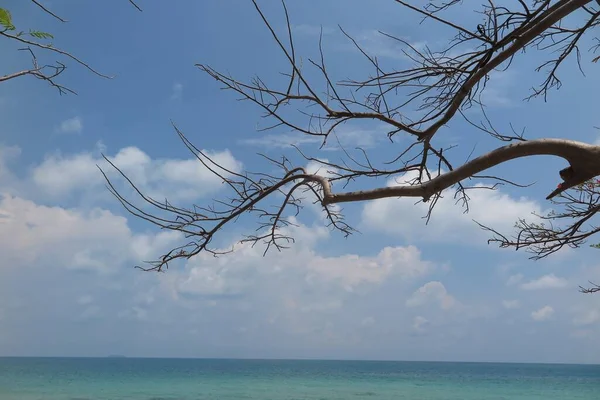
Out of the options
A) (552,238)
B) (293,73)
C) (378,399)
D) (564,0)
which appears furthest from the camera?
(378,399)

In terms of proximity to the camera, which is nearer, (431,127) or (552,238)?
(431,127)

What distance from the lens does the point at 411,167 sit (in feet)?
9.29

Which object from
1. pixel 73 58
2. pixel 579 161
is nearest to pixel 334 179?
pixel 579 161

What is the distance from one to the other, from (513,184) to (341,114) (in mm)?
920

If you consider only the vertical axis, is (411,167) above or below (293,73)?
below

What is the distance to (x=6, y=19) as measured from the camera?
2.13 m

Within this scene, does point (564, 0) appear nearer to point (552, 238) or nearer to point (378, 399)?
point (552, 238)

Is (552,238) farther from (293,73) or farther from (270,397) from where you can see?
(270,397)

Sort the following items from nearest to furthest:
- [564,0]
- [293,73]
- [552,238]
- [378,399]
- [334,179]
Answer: [564,0] < [293,73] < [334,179] < [552,238] < [378,399]

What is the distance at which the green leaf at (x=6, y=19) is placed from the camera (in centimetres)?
211

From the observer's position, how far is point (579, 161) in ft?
7.34

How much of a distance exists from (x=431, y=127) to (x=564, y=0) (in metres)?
0.70

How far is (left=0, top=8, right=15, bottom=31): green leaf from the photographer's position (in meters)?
2.11

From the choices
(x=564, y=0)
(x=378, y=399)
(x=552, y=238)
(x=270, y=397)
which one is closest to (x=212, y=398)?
(x=270, y=397)
